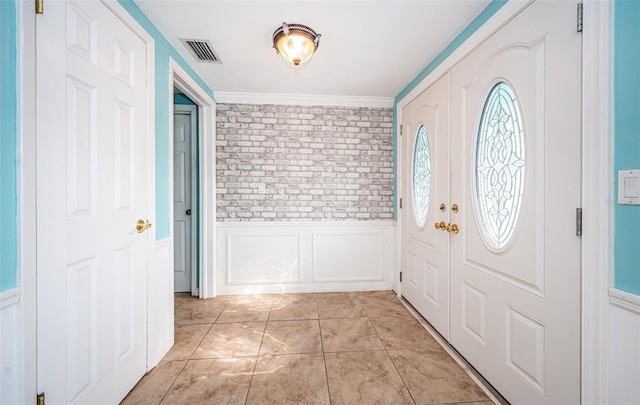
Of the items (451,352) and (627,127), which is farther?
(451,352)

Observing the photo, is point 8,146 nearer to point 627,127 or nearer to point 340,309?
point 627,127

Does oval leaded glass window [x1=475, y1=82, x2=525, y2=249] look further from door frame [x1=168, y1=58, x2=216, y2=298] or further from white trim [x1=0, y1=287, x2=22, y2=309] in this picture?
door frame [x1=168, y1=58, x2=216, y2=298]

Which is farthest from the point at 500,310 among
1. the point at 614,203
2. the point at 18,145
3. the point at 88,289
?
the point at 18,145

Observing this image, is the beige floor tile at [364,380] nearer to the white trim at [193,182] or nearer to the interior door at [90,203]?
the interior door at [90,203]

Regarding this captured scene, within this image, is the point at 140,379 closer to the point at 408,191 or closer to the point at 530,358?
the point at 530,358

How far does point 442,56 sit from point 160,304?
10.0 feet

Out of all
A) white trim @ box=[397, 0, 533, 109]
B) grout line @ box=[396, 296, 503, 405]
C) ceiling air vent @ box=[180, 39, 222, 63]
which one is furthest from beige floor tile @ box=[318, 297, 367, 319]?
ceiling air vent @ box=[180, 39, 222, 63]

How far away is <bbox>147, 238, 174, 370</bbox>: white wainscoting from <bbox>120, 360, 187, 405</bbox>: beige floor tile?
0.23 ft

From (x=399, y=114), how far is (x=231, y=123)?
6.79 feet

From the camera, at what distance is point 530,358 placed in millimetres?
1336

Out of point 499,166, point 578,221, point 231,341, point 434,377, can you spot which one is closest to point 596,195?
point 578,221

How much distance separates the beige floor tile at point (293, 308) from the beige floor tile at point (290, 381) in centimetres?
64

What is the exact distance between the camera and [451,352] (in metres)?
1.97

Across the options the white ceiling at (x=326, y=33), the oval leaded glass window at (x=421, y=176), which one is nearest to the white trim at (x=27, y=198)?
the white ceiling at (x=326, y=33)
